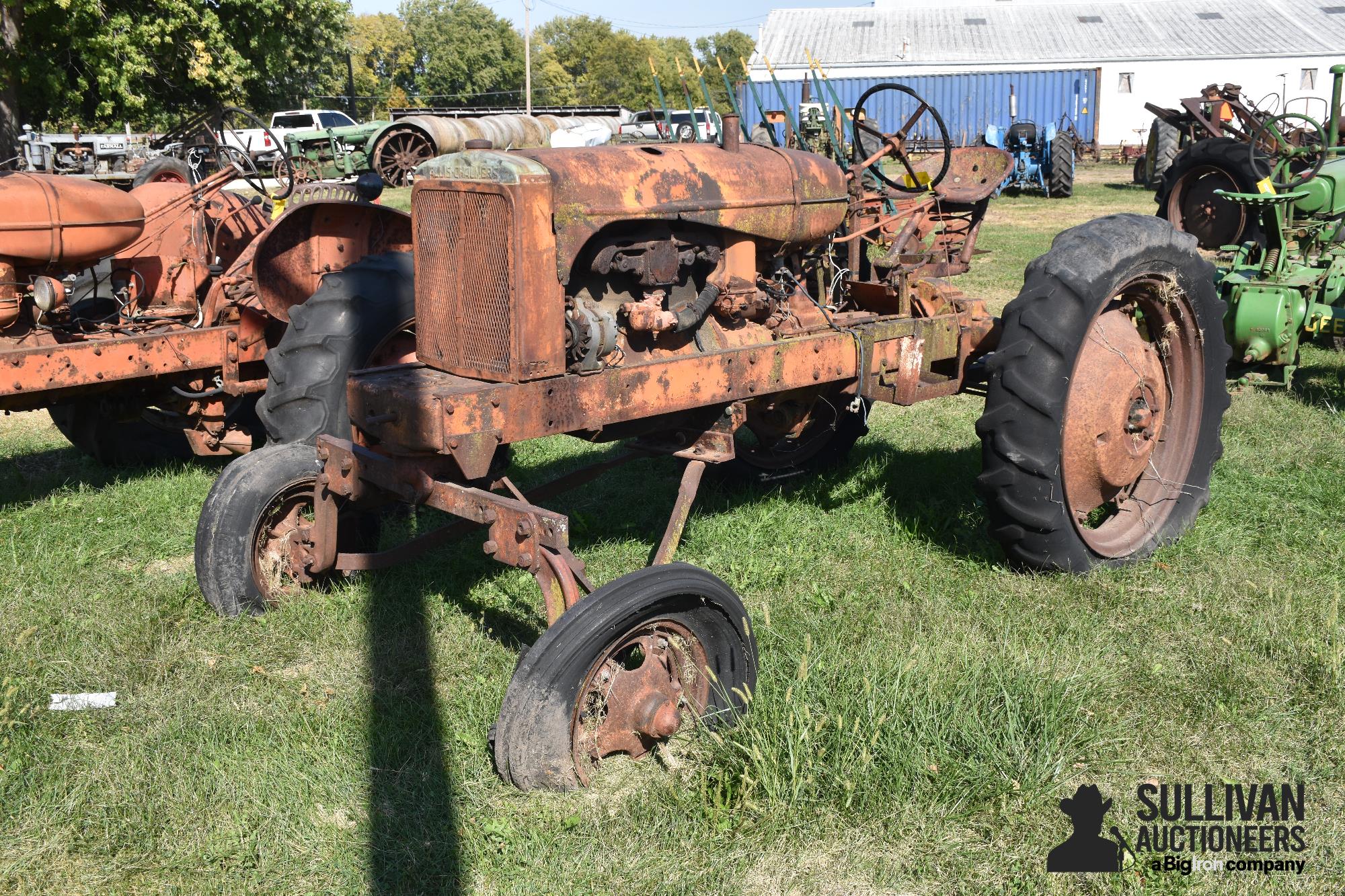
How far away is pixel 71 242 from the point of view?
539cm

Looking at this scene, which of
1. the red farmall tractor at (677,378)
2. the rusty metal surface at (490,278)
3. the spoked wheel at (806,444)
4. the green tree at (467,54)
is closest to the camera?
the red farmall tractor at (677,378)

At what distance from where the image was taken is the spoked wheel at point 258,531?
4078 mm

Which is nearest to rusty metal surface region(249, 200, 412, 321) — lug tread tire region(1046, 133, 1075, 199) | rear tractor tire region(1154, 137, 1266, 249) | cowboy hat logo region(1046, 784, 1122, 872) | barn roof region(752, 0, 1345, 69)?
cowboy hat logo region(1046, 784, 1122, 872)

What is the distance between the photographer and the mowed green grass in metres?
2.88

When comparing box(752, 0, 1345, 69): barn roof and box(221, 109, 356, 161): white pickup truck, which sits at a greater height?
box(752, 0, 1345, 69): barn roof

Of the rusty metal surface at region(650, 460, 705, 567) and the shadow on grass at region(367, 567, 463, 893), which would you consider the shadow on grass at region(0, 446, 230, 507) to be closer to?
the shadow on grass at region(367, 567, 463, 893)

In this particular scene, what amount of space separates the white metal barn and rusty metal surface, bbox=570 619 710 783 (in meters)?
33.2

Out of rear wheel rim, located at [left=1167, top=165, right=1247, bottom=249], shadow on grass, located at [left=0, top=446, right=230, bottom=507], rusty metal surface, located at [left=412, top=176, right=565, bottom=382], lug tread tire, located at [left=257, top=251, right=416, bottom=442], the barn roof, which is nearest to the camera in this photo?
rusty metal surface, located at [left=412, top=176, right=565, bottom=382]

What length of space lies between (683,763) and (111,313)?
445cm

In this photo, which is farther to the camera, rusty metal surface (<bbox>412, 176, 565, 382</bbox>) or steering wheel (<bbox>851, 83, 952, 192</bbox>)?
steering wheel (<bbox>851, 83, 952, 192</bbox>)

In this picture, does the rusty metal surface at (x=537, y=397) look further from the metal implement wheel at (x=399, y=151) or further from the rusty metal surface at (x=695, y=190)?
the metal implement wheel at (x=399, y=151)

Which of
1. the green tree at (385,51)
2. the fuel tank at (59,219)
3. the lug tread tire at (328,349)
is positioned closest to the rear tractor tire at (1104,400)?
the lug tread tire at (328,349)

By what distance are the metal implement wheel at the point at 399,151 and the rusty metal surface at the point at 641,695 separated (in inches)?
936

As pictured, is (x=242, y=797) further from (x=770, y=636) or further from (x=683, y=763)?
(x=770, y=636)
